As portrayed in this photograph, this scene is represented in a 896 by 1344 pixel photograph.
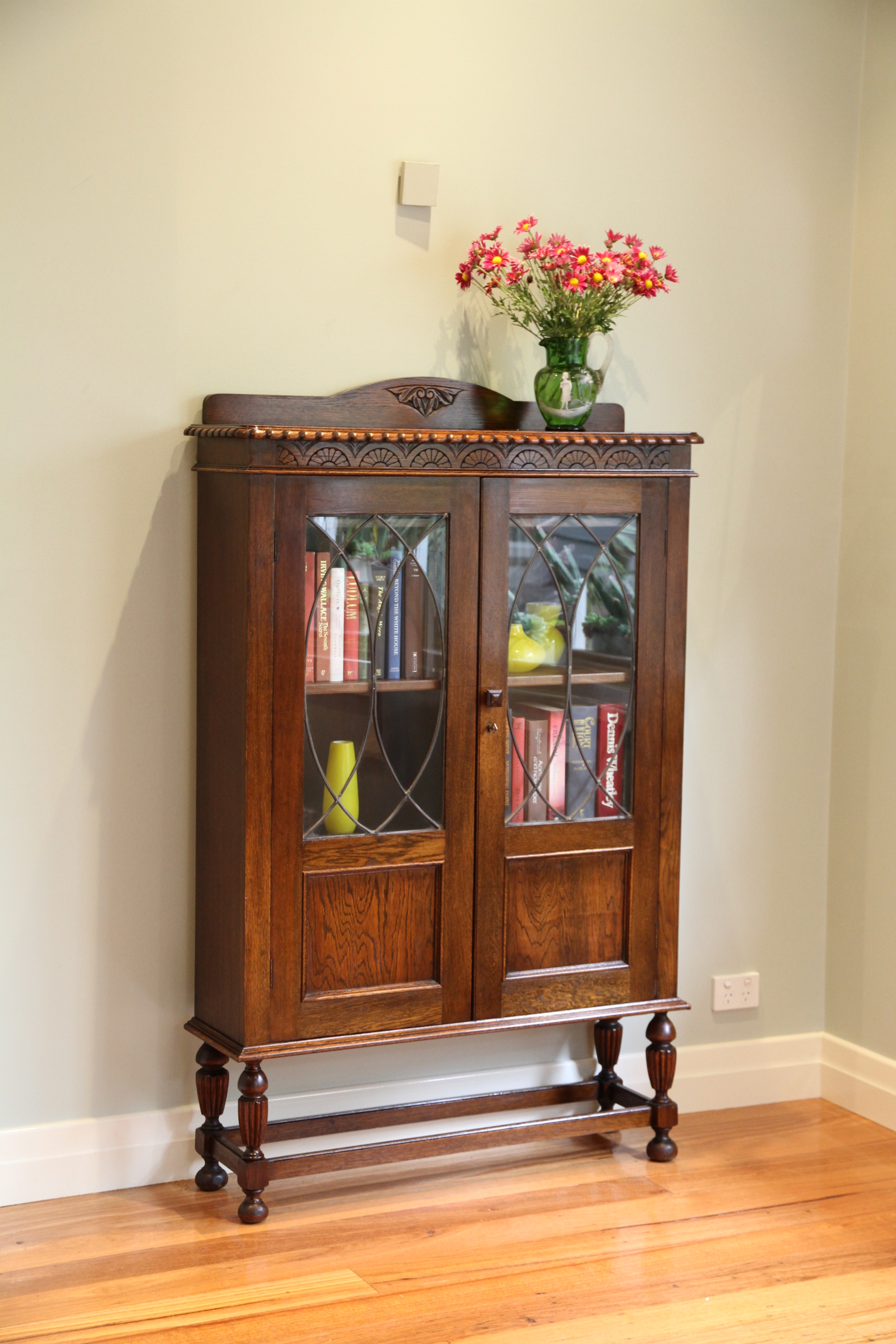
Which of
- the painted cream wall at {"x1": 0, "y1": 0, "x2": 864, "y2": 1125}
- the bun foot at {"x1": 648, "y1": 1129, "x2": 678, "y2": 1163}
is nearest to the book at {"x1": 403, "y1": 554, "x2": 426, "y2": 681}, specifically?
the painted cream wall at {"x1": 0, "y1": 0, "x2": 864, "y2": 1125}

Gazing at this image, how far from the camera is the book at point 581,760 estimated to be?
8.89 feet

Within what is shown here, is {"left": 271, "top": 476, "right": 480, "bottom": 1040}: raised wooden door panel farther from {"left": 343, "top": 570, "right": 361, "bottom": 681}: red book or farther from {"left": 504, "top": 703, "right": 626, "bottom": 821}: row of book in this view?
{"left": 504, "top": 703, "right": 626, "bottom": 821}: row of book

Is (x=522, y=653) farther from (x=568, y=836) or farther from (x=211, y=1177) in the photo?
(x=211, y=1177)

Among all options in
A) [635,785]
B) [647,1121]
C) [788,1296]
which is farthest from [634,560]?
[788,1296]

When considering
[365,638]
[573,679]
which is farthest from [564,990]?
[365,638]

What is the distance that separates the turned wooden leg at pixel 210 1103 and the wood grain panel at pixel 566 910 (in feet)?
1.98

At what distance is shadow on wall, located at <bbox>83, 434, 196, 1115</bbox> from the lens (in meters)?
2.66

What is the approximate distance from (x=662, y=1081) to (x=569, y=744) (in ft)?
2.54

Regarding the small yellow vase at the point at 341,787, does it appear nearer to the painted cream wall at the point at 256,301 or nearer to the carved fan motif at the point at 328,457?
the painted cream wall at the point at 256,301

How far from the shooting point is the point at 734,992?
3.26 m

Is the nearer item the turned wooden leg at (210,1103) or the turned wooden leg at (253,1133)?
the turned wooden leg at (253,1133)

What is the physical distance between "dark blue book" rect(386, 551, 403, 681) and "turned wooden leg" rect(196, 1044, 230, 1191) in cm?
83

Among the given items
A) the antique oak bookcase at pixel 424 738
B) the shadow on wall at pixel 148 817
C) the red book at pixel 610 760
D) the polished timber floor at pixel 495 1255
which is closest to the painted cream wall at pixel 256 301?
the shadow on wall at pixel 148 817

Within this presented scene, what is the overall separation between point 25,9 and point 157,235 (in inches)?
17.6
